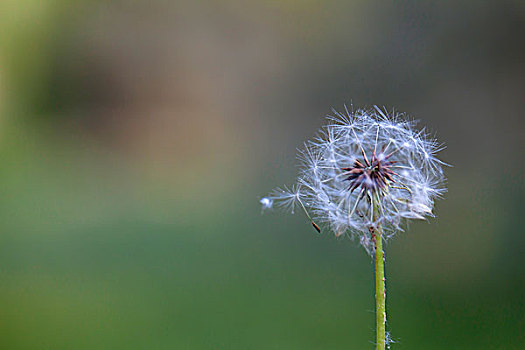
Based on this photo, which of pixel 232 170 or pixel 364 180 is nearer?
pixel 364 180

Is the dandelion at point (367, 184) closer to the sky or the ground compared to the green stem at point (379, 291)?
closer to the sky

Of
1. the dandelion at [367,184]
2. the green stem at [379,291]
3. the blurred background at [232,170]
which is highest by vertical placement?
the blurred background at [232,170]

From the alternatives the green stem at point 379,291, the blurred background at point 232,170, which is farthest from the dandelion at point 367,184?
the blurred background at point 232,170

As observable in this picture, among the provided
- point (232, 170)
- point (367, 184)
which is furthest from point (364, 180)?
point (232, 170)

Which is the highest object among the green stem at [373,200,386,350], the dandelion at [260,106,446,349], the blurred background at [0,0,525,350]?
the blurred background at [0,0,525,350]

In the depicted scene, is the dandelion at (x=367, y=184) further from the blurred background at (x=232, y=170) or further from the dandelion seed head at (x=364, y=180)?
the blurred background at (x=232, y=170)

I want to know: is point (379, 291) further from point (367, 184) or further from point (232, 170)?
point (232, 170)

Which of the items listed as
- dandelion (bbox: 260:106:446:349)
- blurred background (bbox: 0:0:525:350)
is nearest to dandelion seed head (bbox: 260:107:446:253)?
dandelion (bbox: 260:106:446:349)

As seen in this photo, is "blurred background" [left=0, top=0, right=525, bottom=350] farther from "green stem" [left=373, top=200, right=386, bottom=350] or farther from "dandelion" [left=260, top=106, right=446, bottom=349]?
"green stem" [left=373, top=200, right=386, bottom=350]

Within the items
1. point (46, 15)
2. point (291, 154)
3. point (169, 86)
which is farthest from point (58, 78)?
point (291, 154)
